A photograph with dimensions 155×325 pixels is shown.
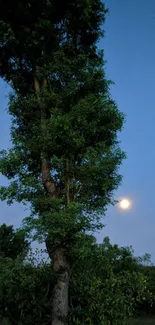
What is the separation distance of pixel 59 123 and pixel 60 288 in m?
5.76

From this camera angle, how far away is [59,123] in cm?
1223

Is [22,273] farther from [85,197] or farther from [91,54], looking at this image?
[91,54]

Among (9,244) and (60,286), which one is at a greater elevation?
(9,244)

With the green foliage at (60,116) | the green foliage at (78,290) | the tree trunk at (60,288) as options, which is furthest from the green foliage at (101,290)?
the green foliage at (60,116)

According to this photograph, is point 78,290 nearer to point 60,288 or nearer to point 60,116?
point 60,288

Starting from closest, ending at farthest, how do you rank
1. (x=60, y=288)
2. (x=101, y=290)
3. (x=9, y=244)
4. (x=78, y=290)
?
(x=60, y=288), (x=101, y=290), (x=78, y=290), (x=9, y=244)

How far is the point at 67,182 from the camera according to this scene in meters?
12.7

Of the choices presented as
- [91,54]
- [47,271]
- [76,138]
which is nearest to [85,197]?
[76,138]

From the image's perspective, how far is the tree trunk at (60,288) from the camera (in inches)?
425

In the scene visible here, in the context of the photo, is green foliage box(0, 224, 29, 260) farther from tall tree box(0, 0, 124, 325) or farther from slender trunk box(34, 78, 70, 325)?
slender trunk box(34, 78, 70, 325)

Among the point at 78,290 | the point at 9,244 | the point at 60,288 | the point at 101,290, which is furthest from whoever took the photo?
the point at 9,244

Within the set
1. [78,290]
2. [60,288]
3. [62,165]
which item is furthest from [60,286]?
[62,165]

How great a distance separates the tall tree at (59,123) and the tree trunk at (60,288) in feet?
0.10

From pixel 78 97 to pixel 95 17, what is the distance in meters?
4.80
